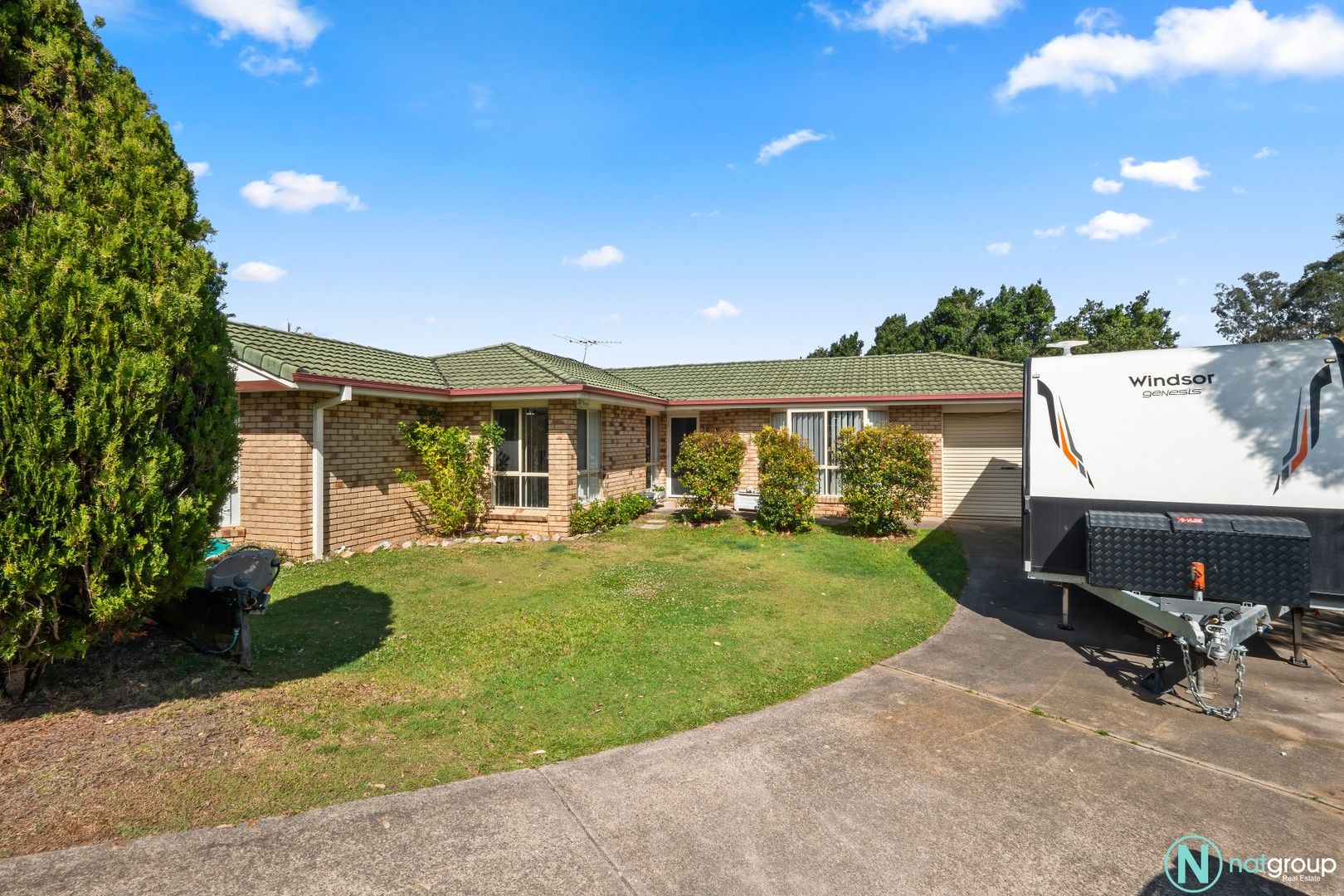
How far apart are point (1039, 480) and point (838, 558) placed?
4036mm

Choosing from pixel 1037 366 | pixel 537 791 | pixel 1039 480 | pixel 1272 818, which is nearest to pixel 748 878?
pixel 537 791

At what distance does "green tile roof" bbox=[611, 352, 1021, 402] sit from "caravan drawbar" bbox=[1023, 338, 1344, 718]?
23.6ft

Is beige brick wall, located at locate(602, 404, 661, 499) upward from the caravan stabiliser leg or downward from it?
upward

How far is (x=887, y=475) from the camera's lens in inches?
443

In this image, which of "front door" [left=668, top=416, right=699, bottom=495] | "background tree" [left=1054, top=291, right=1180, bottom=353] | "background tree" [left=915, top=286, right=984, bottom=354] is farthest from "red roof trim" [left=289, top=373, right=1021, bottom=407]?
"background tree" [left=915, top=286, right=984, bottom=354]

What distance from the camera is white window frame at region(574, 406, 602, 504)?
12117 millimetres

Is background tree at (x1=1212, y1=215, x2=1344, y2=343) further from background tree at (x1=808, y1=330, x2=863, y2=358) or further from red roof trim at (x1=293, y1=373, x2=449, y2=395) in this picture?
red roof trim at (x1=293, y1=373, x2=449, y2=395)

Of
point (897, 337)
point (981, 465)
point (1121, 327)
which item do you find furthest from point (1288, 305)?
point (981, 465)

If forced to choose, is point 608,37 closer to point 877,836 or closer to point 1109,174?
point 1109,174

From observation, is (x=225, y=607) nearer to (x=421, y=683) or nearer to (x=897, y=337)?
(x=421, y=683)

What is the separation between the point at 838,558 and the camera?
32.6 ft

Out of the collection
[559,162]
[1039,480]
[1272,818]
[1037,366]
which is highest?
[559,162]

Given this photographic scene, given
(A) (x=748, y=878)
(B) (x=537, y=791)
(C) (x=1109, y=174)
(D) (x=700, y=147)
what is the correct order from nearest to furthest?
(A) (x=748, y=878)
(B) (x=537, y=791)
(C) (x=1109, y=174)
(D) (x=700, y=147)

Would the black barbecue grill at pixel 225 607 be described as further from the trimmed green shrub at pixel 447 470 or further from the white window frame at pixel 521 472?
the white window frame at pixel 521 472
